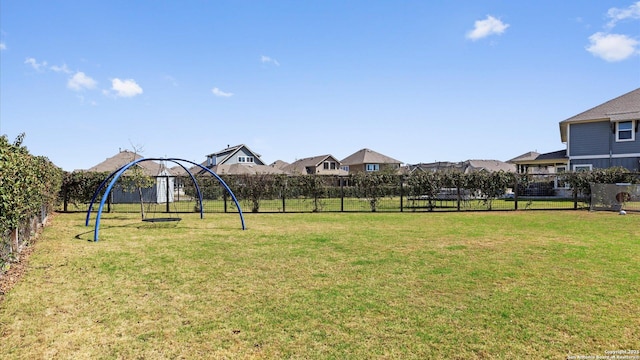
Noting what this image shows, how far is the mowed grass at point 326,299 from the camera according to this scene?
11.2ft

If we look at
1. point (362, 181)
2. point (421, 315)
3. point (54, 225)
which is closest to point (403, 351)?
point (421, 315)

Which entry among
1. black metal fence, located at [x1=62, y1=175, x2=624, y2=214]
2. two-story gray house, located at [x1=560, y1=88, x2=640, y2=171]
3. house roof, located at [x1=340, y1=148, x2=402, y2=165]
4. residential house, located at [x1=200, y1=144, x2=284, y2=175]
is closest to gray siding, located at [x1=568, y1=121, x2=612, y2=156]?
two-story gray house, located at [x1=560, y1=88, x2=640, y2=171]

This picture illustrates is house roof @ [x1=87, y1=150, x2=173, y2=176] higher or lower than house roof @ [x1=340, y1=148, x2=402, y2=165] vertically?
lower

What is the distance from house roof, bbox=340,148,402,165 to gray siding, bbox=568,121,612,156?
31.0 meters

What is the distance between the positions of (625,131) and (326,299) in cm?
2621

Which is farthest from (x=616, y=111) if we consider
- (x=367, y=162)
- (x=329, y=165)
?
(x=329, y=165)

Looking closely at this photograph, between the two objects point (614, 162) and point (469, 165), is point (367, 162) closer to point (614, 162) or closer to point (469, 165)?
point (469, 165)

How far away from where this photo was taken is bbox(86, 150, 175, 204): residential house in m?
24.1

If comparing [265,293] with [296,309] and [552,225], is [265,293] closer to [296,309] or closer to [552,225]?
[296,309]

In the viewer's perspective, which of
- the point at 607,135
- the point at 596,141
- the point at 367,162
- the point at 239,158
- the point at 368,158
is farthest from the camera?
the point at 368,158

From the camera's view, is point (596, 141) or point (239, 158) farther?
point (239, 158)

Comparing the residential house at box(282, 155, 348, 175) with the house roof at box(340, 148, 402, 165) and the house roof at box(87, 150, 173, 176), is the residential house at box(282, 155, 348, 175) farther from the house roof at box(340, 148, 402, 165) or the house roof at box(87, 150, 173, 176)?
the house roof at box(87, 150, 173, 176)

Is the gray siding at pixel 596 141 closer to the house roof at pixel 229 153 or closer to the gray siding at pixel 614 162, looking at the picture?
the gray siding at pixel 614 162

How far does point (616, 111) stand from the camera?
2330cm
